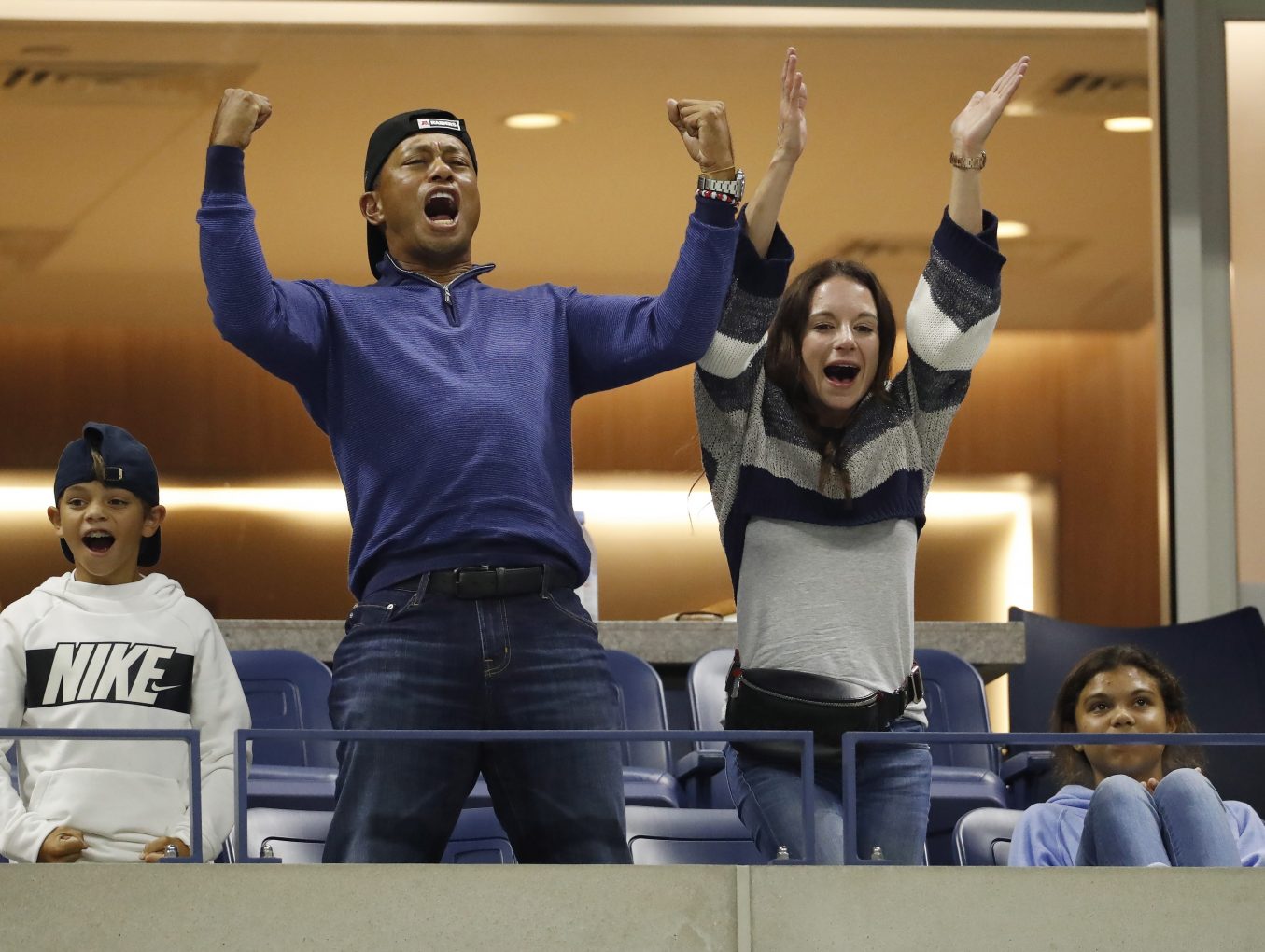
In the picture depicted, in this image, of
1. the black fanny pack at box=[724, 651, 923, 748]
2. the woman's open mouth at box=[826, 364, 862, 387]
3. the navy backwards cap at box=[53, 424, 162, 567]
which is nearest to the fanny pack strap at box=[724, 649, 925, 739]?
the black fanny pack at box=[724, 651, 923, 748]

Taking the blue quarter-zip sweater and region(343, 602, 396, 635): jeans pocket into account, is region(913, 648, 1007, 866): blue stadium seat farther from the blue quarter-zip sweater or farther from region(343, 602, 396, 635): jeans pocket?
region(343, 602, 396, 635): jeans pocket

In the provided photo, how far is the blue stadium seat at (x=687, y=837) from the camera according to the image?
367cm

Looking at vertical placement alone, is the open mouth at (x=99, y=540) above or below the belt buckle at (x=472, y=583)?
above

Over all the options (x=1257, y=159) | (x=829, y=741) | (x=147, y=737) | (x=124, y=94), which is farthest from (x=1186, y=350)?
(x=147, y=737)

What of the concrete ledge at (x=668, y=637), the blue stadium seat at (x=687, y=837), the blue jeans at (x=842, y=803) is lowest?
the blue stadium seat at (x=687, y=837)

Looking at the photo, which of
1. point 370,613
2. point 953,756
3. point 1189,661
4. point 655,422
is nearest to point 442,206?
point 370,613

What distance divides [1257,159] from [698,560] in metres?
1.96

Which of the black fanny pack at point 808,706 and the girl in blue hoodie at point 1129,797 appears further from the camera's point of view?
the girl in blue hoodie at point 1129,797

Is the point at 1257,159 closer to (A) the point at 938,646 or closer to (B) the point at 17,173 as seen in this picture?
(A) the point at 938,646

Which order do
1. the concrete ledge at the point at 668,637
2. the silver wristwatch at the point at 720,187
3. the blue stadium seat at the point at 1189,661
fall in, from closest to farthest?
1. the silver wristwatch at the point at 720,187
2. the blue stadium seat at the point at 1189,661
3. the concrete ledge at the point at 668,637

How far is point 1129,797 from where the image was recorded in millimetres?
2934

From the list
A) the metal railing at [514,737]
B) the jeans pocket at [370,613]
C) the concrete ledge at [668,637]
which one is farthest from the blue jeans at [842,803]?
the concrete ledge at [668,637]

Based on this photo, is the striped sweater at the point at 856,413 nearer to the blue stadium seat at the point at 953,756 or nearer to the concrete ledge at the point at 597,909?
the concrete ledge at the point at 597,909

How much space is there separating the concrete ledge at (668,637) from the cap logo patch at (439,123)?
7.28 feet
